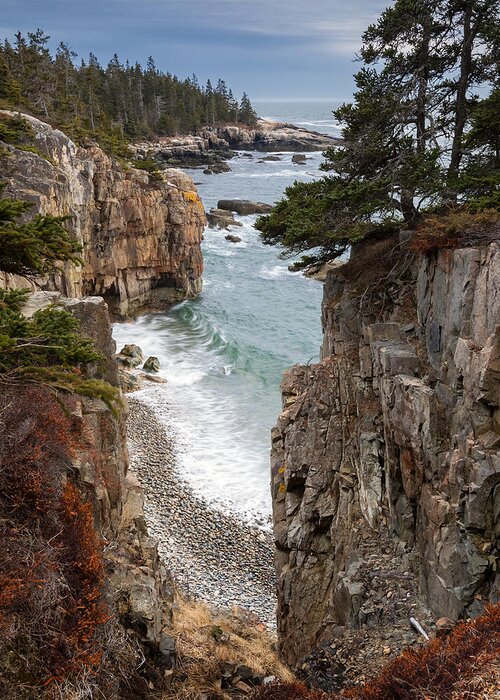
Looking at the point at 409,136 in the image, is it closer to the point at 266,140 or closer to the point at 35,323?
the point at 35,323

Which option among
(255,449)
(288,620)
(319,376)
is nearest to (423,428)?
(319,376)

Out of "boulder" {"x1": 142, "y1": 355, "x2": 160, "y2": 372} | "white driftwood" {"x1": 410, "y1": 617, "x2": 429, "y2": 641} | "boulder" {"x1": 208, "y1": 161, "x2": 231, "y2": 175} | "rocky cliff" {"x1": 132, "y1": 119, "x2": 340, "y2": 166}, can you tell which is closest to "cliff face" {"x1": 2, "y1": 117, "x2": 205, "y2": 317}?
"boulder" {"x1": 142, "y1": 355, "x2": 160, "y2": 372}

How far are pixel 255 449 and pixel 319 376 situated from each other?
11.3 metres

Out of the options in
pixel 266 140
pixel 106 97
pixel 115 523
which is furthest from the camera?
pixel 266 140

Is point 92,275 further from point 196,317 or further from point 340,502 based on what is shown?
point 340,502

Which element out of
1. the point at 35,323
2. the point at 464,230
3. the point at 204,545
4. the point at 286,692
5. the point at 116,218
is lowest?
the point at 204,545

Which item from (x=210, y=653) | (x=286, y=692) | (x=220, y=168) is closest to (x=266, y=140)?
(x=220, y=168)

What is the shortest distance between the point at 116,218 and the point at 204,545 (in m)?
27.5

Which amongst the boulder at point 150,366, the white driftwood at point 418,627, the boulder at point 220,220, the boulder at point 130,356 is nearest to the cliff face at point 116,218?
the boulder at point 130,356

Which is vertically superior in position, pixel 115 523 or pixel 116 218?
pixel 116 218

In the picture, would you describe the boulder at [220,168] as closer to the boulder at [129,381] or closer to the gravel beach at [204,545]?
the boulder at [129,381]

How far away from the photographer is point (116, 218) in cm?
3894

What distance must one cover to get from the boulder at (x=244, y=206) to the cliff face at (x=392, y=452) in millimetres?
53829

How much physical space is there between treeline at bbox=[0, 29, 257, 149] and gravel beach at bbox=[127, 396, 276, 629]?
29787 millimetres
